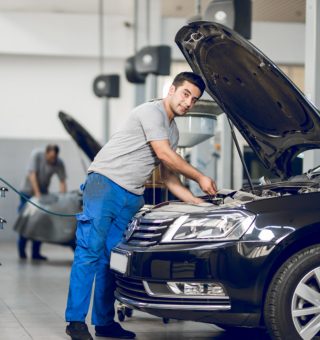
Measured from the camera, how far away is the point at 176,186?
688 centimetres

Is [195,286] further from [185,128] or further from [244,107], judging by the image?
[185,128]

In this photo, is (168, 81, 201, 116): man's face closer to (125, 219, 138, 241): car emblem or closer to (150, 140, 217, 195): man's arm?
(150, 140, 217, 195): man's arm

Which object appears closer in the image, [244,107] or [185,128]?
[244,107]

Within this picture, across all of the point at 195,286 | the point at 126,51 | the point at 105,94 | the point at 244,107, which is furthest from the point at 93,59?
the point at 195,286

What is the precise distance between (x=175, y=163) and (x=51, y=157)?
919 cm

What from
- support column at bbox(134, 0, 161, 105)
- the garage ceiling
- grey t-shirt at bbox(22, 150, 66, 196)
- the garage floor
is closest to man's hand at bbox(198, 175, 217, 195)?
the garage floor

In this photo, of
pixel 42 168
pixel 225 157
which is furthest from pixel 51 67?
pixel 225 157

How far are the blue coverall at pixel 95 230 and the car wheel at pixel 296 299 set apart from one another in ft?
4.33

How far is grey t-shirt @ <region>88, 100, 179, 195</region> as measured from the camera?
661 centimetres

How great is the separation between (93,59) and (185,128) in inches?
517

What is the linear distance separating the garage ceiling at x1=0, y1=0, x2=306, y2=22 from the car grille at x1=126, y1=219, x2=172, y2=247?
12593mm

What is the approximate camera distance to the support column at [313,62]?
938 cm

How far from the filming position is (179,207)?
20.7 feet

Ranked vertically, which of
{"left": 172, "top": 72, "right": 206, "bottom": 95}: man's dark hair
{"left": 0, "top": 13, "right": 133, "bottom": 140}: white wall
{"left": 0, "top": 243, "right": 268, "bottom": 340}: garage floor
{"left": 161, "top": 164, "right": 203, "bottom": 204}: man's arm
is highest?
{"left": 0, "top": 13, "right": 133, "bottom": 140}: white wall
